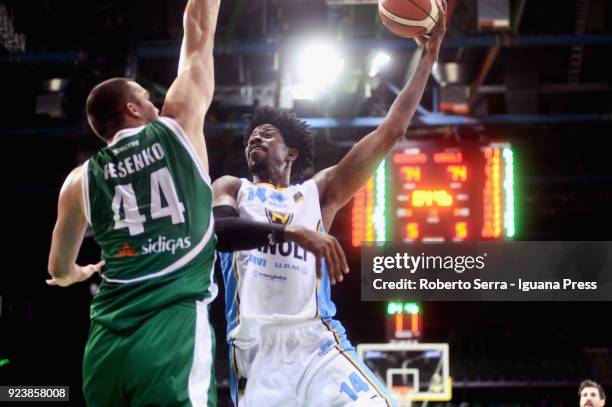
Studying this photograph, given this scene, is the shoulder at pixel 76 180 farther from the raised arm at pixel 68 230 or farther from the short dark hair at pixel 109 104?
the short dark hair at pixel 109 104

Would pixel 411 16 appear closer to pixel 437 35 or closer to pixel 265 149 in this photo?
pixel 437 35

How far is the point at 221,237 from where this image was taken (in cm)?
347

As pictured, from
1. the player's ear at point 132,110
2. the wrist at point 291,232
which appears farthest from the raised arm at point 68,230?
the wrist at point 291,232

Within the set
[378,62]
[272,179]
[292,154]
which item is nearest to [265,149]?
[272,179]

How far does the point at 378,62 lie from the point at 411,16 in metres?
7.22

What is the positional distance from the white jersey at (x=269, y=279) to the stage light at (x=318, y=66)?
20.6ft

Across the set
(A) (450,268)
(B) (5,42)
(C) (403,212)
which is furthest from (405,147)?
(B) (5,42)

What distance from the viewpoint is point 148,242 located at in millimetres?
3105

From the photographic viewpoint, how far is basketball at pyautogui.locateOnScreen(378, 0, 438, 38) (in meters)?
4.61

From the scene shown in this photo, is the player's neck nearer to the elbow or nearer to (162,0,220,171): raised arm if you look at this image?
(162,0,220,171): raised arm

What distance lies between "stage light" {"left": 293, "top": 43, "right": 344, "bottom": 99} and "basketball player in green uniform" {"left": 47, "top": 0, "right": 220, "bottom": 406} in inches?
279

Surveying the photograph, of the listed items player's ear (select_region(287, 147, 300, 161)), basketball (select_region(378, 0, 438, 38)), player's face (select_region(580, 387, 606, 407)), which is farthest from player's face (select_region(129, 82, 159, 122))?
player's face (select_region(580, 387, 606, 407))

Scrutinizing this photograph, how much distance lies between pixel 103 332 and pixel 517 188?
7230 millimetres

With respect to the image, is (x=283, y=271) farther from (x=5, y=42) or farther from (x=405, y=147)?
(x=5, y=42)
